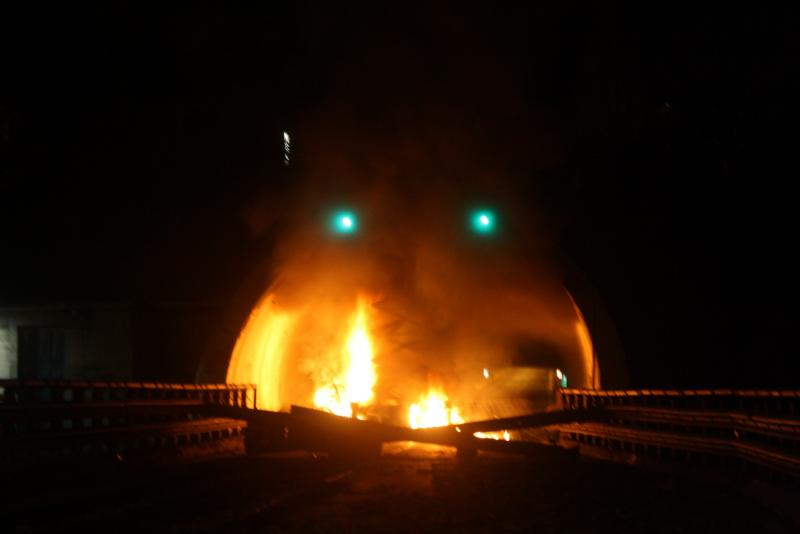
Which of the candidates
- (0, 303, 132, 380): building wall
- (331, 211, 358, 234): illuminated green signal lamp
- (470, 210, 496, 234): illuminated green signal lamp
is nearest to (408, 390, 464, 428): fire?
(331, 211, 358, 234): illuminated green signal lamp

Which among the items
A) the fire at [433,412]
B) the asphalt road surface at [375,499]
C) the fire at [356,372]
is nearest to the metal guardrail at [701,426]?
the asphalt road surface at [375,499]

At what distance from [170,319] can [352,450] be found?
21.5 ft

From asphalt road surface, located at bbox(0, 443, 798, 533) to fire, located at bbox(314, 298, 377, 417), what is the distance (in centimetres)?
834

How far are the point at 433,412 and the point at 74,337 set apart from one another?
9.77m

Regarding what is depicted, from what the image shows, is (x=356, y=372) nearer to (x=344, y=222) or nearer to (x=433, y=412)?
(x=433, y=412)

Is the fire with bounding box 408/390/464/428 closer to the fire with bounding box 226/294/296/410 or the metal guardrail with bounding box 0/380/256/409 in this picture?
the fire with bounding box 226/294/296/410

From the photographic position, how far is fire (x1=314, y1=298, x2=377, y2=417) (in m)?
21.0

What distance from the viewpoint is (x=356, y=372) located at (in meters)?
21.1

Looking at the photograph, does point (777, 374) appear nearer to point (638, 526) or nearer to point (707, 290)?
point (707, 290)

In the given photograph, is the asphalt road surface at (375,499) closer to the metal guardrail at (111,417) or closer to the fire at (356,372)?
the metal guardrail at (111,417)

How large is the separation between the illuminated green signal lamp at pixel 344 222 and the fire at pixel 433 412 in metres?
5.77

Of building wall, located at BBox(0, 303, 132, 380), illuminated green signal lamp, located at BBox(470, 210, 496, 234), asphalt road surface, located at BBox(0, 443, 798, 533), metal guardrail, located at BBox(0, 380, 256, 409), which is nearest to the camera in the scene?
asphalt road surface, located at BBox(0, 443, 798, 533)

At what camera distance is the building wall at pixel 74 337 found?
1766 centimetres

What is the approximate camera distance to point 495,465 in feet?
41.8
